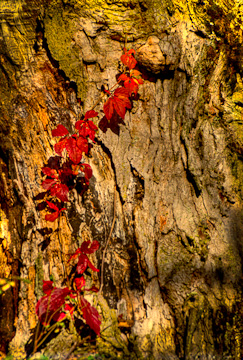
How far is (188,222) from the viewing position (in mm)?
1690

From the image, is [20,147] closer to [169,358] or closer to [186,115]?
[186,115]


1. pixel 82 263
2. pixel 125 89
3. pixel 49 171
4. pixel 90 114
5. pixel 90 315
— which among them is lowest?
pixel 90 315

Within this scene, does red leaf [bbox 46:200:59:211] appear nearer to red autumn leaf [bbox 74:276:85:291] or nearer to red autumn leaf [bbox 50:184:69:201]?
red autumn leaf [bbox 50:184:69:201]

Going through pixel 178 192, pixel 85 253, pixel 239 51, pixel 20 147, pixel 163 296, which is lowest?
pixel 163 296

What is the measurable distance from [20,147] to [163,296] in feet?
4.58

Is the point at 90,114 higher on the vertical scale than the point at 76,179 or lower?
higher

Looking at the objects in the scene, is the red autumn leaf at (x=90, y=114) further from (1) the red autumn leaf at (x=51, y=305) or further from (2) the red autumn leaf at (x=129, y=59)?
(1) the red autumn leaf at (x=51, y=305)

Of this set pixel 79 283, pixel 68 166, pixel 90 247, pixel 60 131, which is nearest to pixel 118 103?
pixel 60 131

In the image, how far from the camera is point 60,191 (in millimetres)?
1615

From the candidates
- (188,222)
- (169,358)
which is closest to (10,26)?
(188,222)

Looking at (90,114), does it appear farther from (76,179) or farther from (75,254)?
(75,254)

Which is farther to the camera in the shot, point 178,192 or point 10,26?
point 178,192

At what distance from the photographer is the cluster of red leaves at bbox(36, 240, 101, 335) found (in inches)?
61.3

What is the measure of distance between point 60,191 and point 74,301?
743 millimetres
